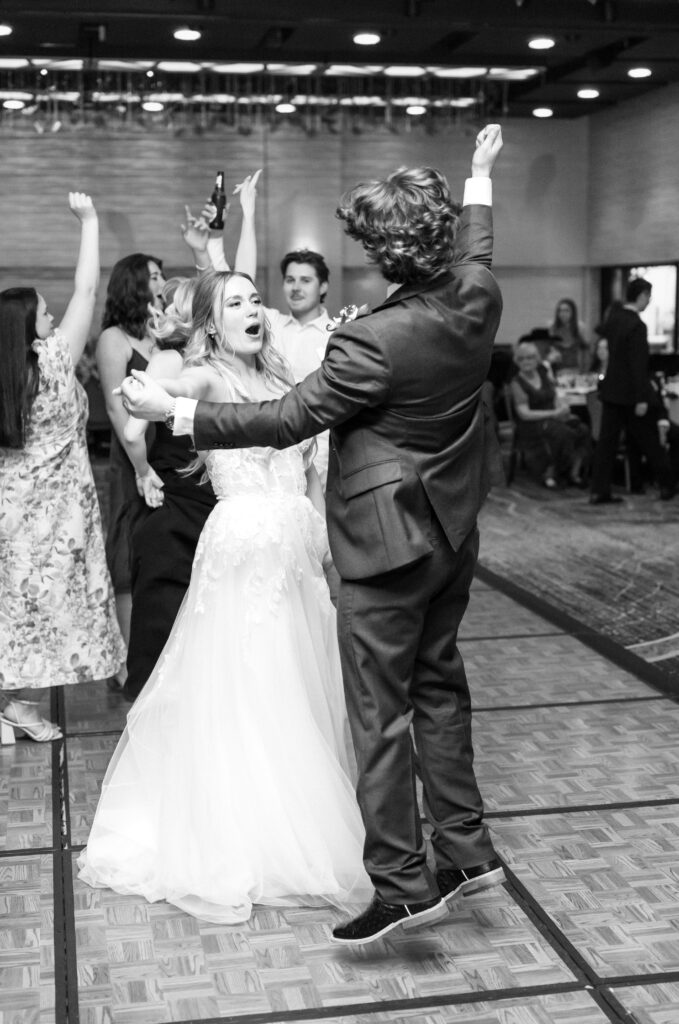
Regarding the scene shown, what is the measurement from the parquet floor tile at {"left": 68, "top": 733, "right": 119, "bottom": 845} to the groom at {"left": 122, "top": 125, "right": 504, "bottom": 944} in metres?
1.04

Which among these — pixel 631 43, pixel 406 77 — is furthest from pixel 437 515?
pixel 406 77

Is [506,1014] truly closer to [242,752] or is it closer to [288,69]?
[242,752]

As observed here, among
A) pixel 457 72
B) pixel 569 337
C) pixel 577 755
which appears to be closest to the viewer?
pixel 577 755

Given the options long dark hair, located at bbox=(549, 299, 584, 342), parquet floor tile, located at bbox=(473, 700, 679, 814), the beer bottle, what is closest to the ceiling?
long dark hair, located at bbox=(549, 299, 584, 342)

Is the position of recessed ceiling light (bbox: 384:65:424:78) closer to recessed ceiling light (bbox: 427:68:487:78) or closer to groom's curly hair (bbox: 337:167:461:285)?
recessed ceiling light (bbox: 427:68:487:78)

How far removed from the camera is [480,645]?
16.7 ft

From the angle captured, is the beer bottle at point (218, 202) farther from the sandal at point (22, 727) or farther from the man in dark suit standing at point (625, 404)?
the man in dark suit standing at point (625, 404)

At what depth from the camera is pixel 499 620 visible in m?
5.51

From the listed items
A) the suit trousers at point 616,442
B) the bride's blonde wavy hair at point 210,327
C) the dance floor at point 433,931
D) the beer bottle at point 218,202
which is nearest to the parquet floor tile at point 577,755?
the dance floor at point 433,931

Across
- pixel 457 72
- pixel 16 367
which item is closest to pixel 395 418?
pixel 16 367

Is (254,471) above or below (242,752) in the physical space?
above

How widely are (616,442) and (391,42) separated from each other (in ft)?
12.5

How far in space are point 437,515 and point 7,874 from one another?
4.55 ft

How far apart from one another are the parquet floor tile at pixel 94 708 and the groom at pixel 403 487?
5.67 ft
